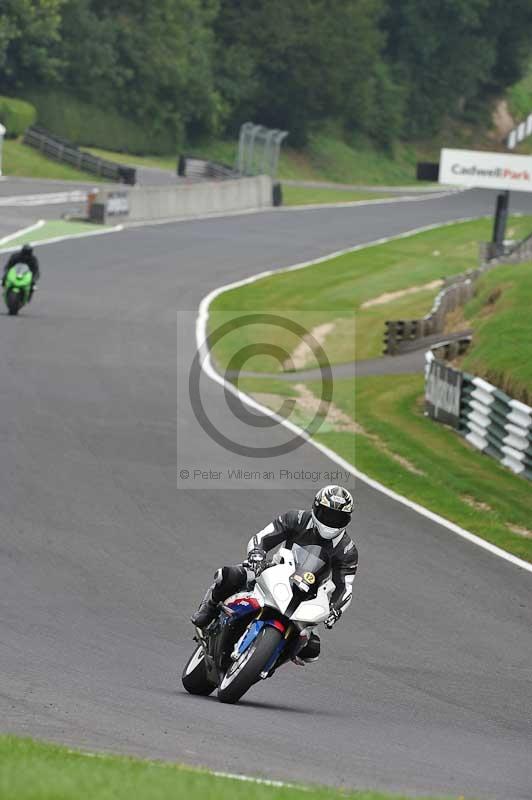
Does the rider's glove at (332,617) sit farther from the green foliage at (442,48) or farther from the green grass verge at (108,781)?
the green foliage at (442,48)

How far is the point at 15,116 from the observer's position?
77.3 meters

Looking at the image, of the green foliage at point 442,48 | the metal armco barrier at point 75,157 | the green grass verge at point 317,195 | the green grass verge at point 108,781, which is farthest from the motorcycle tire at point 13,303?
the green foliage at point 442,48

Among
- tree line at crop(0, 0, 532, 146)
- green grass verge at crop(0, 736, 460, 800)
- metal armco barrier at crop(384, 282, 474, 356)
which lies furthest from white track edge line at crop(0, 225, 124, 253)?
green grass verge at crop(0, 736, 460, 800)

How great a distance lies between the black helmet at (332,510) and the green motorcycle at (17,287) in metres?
21.7

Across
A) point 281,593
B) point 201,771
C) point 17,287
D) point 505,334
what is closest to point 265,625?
point 281,593

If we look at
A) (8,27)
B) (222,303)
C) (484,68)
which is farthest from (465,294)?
(484,68)

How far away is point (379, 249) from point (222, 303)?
57.1ft

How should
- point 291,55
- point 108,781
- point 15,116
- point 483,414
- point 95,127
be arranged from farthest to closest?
point 291,55 < point 95,127 < point 15,116 < point 483,414 < point 108,781

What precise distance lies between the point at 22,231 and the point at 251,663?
3998 cm

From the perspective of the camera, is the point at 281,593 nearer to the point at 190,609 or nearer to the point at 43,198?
the point at 190,609

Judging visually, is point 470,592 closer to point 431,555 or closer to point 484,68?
point 431,555

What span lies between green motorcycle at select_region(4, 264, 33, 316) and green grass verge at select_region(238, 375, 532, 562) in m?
5.72

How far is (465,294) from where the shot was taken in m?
39.7

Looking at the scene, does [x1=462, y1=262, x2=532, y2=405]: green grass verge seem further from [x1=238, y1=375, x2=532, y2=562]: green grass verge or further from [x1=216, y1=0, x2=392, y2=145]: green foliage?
[x1=216, y1=0, x2=392, y2=145]: green foliage
